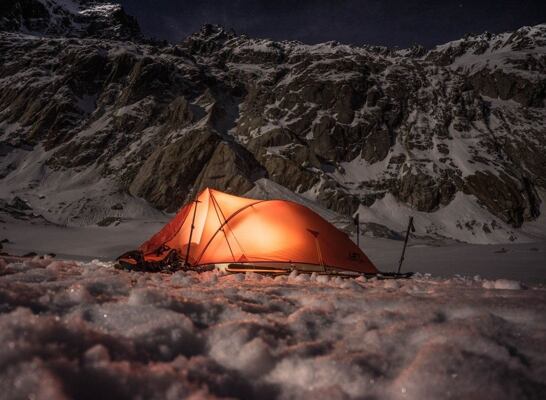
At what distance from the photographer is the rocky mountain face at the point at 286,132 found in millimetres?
48969

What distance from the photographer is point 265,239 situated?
762 centimetres

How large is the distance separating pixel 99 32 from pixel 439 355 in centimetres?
16578

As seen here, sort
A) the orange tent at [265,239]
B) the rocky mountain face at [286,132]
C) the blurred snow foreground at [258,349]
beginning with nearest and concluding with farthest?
the blurred snow foreground at [258,349] → the orange tent at [265,239] → the rocky mountain face at [286,132]

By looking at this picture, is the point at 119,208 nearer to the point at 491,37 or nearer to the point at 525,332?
the point at 525,332

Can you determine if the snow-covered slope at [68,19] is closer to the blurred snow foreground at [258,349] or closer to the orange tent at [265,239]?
the orange tent at [265,239]

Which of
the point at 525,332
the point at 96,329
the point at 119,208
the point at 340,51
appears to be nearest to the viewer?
the point at 96,329

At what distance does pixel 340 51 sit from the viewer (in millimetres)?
82750

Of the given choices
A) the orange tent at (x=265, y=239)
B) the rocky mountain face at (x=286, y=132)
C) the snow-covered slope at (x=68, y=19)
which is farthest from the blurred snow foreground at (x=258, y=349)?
the snow-covered slope at (x=68, y=19)

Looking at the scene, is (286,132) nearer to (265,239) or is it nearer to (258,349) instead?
(265,239)

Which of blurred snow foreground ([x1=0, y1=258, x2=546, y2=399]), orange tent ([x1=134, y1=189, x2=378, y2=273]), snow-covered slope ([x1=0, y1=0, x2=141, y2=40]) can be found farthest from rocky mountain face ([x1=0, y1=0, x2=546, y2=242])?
snow-covered slope ([x1=0, y1=0, x2=141, y2=40])

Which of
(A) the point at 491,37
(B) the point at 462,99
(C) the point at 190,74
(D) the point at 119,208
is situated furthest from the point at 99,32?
(A) the point at 491,37

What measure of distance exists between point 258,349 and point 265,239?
5731 mm

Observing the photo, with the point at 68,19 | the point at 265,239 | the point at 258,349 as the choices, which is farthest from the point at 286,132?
the point at 68,19

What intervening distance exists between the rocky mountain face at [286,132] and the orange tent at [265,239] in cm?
3869
